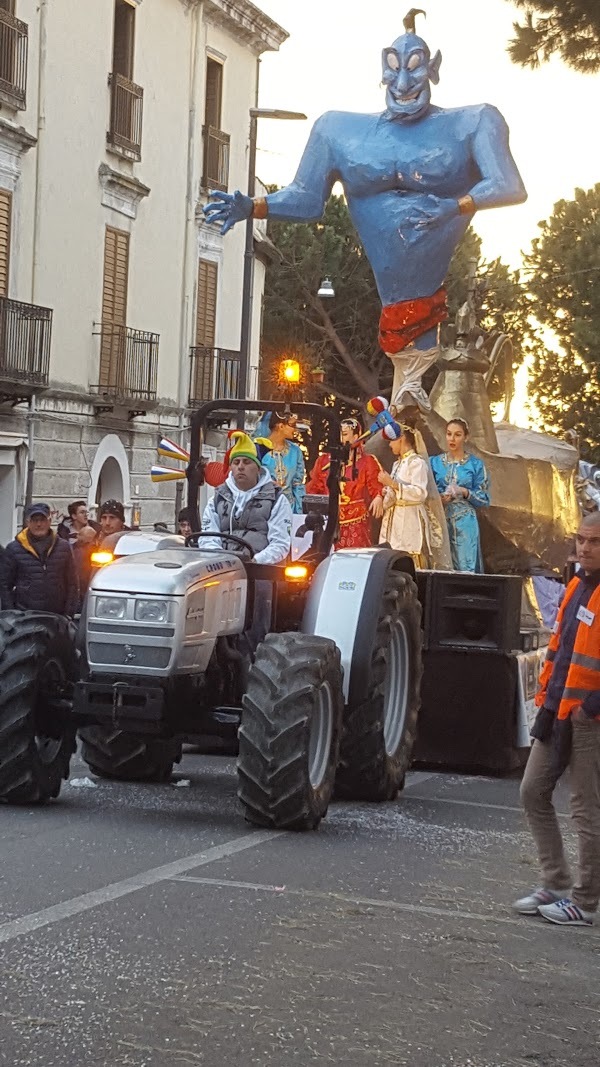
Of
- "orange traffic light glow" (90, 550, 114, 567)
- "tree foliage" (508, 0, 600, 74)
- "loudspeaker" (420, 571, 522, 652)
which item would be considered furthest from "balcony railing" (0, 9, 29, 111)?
"tree foliage" (508, 0, 600, 74)

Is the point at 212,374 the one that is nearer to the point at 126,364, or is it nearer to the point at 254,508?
the point at 126,364

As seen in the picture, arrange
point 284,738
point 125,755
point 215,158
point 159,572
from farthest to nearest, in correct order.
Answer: point 215,158, point 125,755, point 159,572, point 284,738

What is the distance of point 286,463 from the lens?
14.5 metres

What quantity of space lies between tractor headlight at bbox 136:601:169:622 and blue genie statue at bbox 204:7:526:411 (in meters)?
6.23

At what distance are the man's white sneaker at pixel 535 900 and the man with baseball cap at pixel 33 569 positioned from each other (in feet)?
23.8

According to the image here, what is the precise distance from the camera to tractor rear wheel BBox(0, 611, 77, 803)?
9.24m

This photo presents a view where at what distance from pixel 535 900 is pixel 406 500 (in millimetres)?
6887

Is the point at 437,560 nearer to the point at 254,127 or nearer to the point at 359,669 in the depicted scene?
the point at 359,669

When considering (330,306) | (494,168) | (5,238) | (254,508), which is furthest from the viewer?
(330,306)

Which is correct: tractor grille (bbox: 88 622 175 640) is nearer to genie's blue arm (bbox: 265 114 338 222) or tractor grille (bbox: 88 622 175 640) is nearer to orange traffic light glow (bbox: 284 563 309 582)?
orange traffic light glow (bbox: 284 563 309 582)

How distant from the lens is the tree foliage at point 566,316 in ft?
178

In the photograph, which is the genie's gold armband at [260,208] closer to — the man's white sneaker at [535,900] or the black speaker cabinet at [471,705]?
the black speaker cabinet at [471,705]

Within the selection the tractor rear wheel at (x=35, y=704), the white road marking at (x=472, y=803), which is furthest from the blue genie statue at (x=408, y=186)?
the tractor rear wheel at (x=35, y=704)

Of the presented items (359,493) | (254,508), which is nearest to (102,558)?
(254,508)
